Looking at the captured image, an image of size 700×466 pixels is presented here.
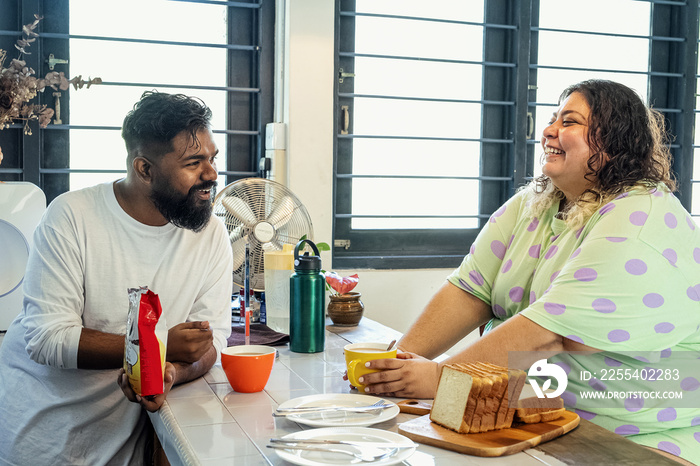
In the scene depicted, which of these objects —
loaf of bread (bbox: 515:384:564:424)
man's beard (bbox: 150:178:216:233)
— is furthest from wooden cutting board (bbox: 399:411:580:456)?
man's beard (bbox: 150:178:216:233)

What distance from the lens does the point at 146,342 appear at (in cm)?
130

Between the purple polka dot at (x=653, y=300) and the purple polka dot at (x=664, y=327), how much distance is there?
5cm

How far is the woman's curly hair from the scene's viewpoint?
1689mm

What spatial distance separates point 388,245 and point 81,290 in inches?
86.3

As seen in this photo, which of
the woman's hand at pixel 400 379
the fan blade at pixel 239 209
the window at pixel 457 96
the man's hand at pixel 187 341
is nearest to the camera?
the woman's hand at pixel 400 379

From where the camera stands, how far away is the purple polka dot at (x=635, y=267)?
1.49 meters

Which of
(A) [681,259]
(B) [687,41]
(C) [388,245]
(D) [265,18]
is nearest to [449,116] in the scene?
(C) [388,245]

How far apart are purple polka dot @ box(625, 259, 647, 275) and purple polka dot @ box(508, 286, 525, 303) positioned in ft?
1.10

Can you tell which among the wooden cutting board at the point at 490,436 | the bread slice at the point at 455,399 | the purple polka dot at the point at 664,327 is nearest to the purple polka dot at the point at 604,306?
the purple polka dot at the point at 664,327

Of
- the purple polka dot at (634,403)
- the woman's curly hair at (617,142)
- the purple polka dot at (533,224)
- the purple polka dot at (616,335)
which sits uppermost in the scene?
the woman's curly hair at (617,142)

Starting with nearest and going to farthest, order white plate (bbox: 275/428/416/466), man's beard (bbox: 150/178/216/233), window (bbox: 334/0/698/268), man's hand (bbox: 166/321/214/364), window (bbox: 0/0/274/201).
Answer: white plate (bbox: 275/428/416/466) < man's hand (bbox: 166/321/214/364) < man's beard (bbox: 150/178/216/233) < window (bbox: 0/0/274/201) < window (bbox: 334/0/698/268)

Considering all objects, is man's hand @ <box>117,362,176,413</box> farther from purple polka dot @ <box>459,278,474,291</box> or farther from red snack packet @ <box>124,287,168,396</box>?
purple polka dot @ <box>459,278,474,291</box>

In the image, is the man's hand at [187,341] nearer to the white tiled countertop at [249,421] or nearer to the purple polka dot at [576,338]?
the white tiled countertop at [249,421]

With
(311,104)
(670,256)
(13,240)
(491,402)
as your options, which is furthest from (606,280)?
(13,240)
